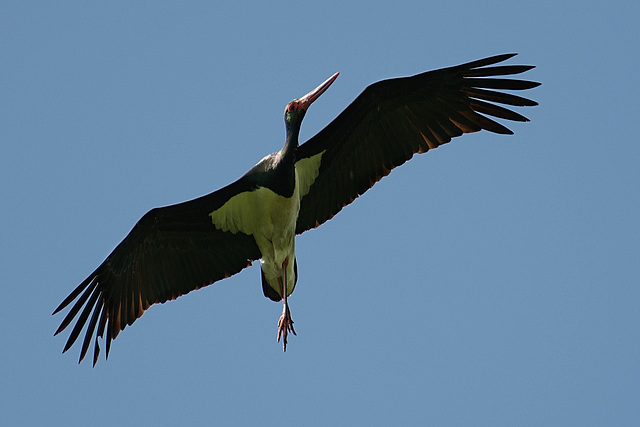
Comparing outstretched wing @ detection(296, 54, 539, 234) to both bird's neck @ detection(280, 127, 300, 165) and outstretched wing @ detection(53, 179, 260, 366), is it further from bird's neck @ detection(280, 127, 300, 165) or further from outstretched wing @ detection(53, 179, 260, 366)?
outstretched wing @ detection(53, 179, 260, 366)

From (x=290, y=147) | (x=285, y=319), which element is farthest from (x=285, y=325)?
(x=290, y=147)

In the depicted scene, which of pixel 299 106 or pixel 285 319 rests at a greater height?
pixel 299 106

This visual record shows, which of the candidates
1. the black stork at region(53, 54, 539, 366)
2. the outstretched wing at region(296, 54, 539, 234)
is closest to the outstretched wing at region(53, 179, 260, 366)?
the black stork at region(53, 54, 539, 366)

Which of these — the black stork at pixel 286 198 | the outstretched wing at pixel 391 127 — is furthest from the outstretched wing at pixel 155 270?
the outstretched wing at pixel 391 127

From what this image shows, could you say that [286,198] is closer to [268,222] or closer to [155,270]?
[268,222]

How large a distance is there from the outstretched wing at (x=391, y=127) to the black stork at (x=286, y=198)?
0.03 feet

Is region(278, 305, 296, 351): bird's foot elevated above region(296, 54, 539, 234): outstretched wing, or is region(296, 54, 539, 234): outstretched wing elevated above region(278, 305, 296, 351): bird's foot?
region(296, 54, 539, 234): outstretched wing

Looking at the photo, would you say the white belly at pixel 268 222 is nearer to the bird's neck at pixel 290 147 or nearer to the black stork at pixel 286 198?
the black stork at pixel 286 198

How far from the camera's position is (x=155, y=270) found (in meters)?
12.3

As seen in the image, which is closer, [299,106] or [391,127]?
[299,106]

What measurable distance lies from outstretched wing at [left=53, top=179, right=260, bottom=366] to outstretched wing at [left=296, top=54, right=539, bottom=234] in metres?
0.87

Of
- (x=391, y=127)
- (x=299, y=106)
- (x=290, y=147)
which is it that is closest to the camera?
(x=290, y=147)

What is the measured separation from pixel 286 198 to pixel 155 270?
1.77 m

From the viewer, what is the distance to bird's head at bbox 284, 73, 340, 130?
1171 centimetres
